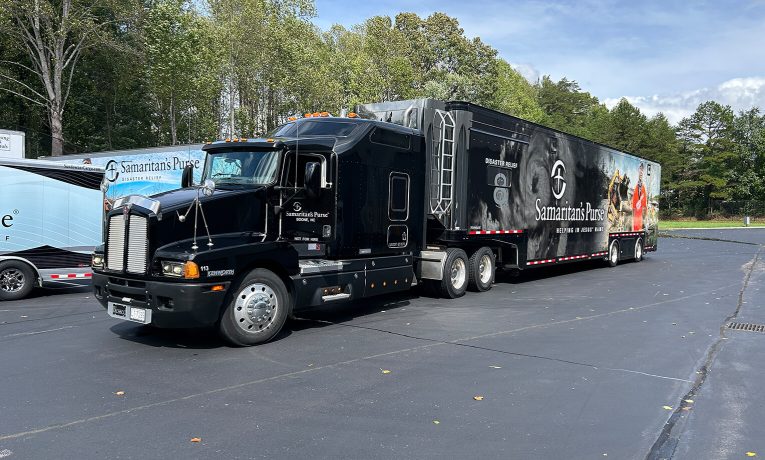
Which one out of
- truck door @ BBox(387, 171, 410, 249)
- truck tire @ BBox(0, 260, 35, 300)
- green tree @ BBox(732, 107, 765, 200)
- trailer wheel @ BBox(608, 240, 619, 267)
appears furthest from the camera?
green tree @ BBox(732, 107, 765, 200)

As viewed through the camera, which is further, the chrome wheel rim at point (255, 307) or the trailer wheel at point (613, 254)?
the trailer wheel at point (613, 254)

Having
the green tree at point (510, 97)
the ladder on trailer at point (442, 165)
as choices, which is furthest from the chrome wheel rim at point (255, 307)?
the green tree at point (510, 97)

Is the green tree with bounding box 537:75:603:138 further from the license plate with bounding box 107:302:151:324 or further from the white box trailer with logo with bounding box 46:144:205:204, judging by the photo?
the license plate with bounding box 107:302:151:324

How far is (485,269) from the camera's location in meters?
13.1

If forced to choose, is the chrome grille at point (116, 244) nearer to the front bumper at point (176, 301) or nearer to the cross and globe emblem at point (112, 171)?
the front bumper at point (176, 301)

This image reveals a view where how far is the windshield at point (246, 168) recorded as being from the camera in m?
8.12

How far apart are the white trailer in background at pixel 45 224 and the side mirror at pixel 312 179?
6.47 meters

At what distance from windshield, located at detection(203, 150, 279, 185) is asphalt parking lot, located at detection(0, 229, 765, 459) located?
2211 millimetres

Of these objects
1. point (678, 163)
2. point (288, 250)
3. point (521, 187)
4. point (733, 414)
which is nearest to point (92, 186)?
point (288, 250)

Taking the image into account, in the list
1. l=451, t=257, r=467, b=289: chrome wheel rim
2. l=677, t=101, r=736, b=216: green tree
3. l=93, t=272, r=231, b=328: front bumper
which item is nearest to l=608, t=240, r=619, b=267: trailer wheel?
l=451, t=257, r=467, b=289: chrome wheel rim

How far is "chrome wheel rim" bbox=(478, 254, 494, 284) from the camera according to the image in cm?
1292

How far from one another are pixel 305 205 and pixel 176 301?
8.33ft

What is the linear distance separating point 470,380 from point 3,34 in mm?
30055

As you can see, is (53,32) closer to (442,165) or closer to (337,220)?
(442,165)
